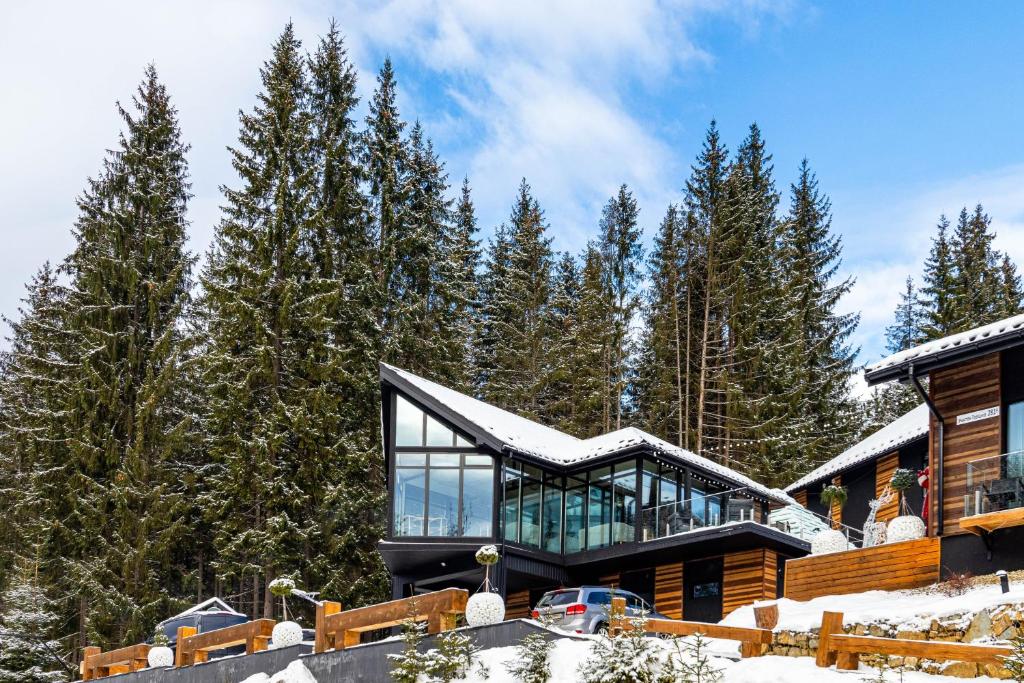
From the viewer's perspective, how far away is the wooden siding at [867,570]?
1719cm

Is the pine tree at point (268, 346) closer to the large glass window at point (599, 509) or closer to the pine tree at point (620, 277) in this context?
the large glass window at point (599, 509)

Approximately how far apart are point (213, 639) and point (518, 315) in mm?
27789

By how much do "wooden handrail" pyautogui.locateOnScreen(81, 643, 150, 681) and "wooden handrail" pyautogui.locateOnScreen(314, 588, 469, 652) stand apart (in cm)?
581

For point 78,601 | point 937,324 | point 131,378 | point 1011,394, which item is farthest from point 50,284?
point 1011,394

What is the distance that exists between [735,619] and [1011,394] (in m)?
5.41

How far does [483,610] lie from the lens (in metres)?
16.9

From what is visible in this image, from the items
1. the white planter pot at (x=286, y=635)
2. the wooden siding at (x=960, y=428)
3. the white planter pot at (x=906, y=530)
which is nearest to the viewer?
the wooden siding at (x=960, y=428)

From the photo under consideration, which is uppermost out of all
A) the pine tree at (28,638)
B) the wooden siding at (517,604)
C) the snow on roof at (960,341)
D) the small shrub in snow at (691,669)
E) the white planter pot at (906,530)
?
the snow on roof at (960,341)

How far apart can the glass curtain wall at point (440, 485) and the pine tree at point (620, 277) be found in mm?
16933

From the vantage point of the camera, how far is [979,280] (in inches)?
1716

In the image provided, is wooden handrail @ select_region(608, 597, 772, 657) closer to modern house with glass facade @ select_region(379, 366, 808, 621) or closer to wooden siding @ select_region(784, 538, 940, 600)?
wooden siding @ select_region(784, 538, 940, 600)

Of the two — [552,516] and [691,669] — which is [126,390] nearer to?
[552,516]

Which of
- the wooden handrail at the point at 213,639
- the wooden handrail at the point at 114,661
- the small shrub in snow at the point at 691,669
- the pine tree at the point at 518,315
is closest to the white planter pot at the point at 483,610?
the small shrub in snow at the point at 691,669

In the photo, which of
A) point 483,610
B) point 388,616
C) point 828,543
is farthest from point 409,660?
point 828,543
